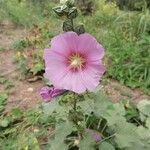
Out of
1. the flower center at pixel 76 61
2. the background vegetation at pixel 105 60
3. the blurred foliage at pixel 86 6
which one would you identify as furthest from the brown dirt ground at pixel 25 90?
the blurred foliage at pixel 86 6

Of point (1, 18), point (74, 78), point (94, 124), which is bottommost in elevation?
point (1, 18)

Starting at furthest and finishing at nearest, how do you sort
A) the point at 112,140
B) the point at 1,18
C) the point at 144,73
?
the point at 1,18 → the point at 144,73 → the point at 112,140

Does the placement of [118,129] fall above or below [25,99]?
above

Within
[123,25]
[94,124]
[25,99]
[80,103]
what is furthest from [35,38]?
[80,103]

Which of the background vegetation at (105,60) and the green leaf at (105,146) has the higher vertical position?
the green leaf at (105,146)

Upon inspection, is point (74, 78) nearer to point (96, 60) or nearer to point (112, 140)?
point (96, 60)

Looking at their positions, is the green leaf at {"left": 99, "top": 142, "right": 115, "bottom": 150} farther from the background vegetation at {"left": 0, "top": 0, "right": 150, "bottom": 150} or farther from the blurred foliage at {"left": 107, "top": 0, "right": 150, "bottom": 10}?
the blurred foliage at {"left": 107, "top": 0, "right": 150, "bottom": 10}

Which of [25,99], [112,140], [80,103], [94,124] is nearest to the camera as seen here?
[80,103]

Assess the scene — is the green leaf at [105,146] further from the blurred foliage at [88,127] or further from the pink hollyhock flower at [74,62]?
the pink hollyhock flower at [74,62]
